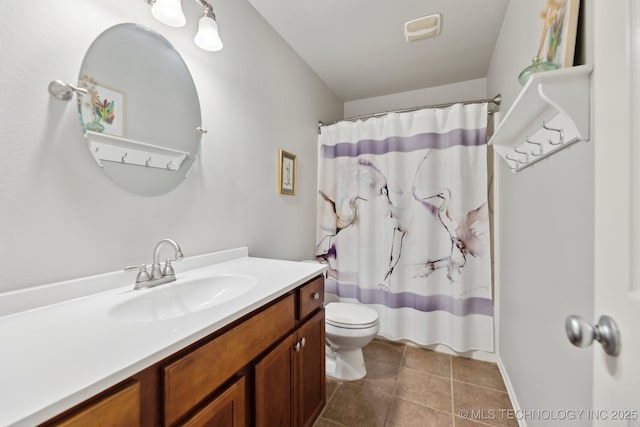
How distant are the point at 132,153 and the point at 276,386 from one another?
107 cm

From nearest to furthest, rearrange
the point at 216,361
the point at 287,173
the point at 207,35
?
the point at 216,361
the point at 207,35
the point at 287,173

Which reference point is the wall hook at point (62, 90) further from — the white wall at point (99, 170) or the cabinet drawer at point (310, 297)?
the cabinet drawer at point (310, 297)

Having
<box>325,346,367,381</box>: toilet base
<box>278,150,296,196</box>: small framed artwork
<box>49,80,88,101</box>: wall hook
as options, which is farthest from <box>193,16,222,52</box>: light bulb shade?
<box>325,346,367,381</box>: toilet base

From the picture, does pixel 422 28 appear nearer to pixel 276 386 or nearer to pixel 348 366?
pixel 276 386

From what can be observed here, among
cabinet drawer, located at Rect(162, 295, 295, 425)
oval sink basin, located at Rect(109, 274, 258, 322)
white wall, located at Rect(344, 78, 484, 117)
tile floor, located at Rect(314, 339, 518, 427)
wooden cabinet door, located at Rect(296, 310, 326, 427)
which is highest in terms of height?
white wall, located at Rect(344, 78, 484, 117)

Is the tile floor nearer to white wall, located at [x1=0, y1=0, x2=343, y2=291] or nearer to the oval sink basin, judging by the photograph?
the oval sink basin

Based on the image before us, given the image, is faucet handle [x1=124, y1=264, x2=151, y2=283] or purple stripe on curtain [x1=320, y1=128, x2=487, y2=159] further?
purple stripe on curtain [x1=320, y1=128, x2=487, y2=159]

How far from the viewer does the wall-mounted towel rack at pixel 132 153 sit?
91 centimetres

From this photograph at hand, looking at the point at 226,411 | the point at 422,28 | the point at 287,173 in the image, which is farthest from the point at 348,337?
the point at 422,28

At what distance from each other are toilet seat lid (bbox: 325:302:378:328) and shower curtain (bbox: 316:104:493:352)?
406mm

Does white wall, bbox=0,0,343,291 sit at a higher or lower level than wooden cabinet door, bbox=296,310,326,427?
higher

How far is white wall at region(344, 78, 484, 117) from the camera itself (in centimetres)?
243

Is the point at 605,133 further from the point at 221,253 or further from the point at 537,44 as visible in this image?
the point at 221,253

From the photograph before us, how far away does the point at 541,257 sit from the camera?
1080 mm
